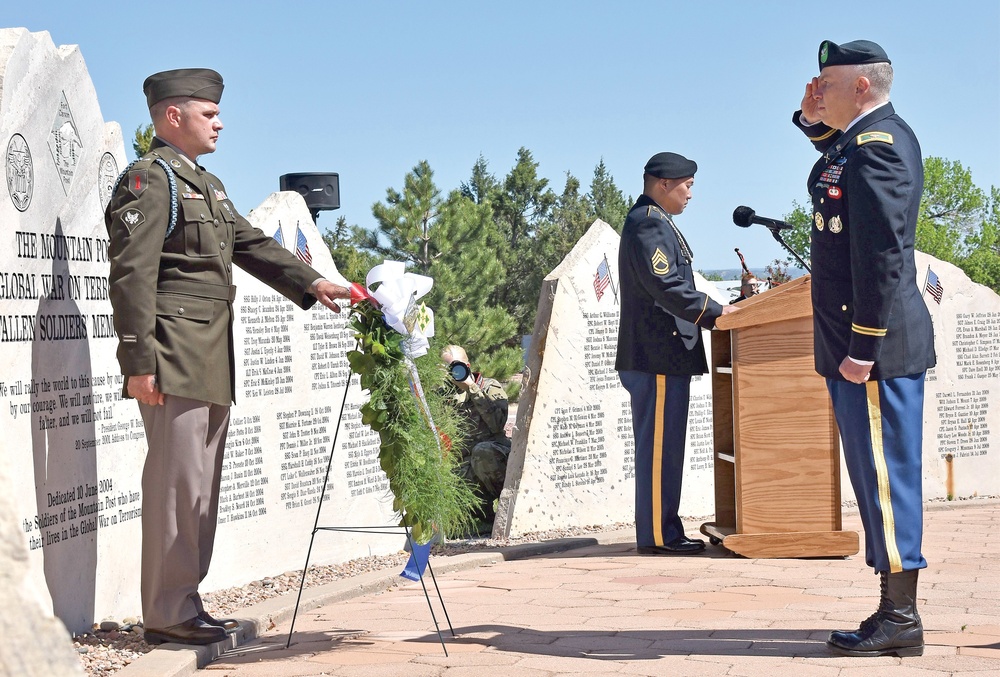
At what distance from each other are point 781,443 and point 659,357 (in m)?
0.76

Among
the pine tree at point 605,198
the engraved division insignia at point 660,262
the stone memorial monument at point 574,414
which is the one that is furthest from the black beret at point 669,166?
the pine tree at point 605,198

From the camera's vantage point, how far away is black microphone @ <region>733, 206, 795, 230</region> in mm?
6082

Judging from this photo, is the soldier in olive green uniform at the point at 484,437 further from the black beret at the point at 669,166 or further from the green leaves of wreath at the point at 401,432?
the green leaves of wreath at the point at 401,432

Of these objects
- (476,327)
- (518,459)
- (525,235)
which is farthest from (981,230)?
(518,459)

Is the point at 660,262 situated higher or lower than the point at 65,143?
lower

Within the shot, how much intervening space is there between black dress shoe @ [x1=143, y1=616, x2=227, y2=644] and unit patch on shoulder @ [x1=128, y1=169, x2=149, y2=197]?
4.97ft

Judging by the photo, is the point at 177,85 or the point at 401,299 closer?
the point at 401,299

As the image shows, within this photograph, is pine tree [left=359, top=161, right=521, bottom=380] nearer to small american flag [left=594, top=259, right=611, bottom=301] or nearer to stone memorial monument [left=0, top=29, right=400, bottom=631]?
small american flag [left=594, top=259, right=611, bottom=301]

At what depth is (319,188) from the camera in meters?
13.2

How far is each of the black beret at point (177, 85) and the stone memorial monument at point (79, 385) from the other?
1.34ft

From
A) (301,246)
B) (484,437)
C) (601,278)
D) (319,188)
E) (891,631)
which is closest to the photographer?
(891,631)

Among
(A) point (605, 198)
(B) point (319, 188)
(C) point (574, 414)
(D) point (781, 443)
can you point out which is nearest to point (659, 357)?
(D) point (781, 443)

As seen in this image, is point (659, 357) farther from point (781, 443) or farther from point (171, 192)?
point (171, 192)

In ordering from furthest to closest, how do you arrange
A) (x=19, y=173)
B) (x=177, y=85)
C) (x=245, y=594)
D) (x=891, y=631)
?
1. (x=245, y=594)
2. (x=177, y=85)
3. (x=19, y=173)
4. (x=891, y=631)
